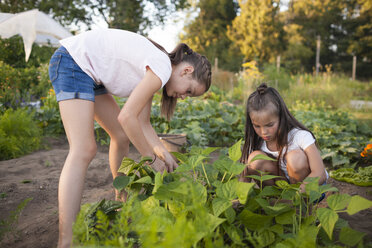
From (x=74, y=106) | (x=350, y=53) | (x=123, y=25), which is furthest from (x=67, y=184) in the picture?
(x=350, y=53)

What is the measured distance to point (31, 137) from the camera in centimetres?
357

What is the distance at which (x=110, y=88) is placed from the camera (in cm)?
180

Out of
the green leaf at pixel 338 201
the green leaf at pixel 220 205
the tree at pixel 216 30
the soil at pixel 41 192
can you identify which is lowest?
the soil at pixel 41 192

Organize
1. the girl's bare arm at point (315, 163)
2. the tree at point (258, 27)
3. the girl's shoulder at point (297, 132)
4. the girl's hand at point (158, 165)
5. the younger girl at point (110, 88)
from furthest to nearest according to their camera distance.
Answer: the tree at point (258, 27)
the girl's shoulder at point (297, 132)
the girl's bare arm at point (315, 163)
the girl's hand at point (158, 165)
the younger girl at point (110, 88)

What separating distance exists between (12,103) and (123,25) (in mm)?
11285

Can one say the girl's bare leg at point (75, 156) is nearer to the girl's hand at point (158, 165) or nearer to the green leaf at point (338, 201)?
the girl's hand at point (158, 165)

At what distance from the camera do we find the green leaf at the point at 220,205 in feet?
3.65

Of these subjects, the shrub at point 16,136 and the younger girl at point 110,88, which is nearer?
the younger girl at point 110,88

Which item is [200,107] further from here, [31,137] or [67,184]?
[67,184]

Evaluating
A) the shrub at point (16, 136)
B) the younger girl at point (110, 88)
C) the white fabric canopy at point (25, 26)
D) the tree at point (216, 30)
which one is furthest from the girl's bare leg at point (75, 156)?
the tree at point (216, 30)

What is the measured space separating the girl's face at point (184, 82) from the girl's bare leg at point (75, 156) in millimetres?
522

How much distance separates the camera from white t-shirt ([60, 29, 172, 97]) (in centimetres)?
165

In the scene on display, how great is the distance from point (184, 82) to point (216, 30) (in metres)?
21.6

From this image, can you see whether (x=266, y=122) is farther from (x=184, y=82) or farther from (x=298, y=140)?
(x=184, y=82)
